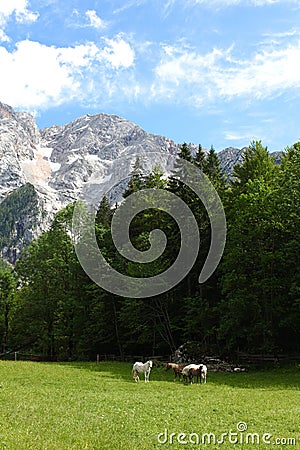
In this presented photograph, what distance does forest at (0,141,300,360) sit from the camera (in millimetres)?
34500

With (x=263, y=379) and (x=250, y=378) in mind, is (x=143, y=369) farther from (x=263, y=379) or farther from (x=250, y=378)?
(x=263, y=379)

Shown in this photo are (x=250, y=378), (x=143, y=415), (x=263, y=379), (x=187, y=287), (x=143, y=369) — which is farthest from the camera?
(x=187, y=287)

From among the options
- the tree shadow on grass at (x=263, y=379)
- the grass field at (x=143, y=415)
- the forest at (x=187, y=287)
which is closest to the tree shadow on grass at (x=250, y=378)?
the tree shadow on grass at (x=263, y=379)

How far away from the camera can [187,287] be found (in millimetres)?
44844

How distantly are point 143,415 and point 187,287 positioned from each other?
101 ft

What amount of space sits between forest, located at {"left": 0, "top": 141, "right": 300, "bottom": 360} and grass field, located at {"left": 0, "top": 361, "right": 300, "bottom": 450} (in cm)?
1165

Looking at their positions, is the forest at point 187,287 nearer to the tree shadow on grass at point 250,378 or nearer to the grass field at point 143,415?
the tree shadow on grass at point 250,378

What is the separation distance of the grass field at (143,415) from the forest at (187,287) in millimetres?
11653

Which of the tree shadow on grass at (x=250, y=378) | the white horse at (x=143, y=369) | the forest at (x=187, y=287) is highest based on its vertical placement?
the forest at (x=187, y=287)

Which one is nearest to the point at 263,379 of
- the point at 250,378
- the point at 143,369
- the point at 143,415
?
the point at 250,378

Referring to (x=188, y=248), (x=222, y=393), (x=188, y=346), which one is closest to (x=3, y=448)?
(x=222, y=393)

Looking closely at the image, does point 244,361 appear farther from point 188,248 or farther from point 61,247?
point 61,247

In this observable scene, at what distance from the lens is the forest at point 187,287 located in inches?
1358

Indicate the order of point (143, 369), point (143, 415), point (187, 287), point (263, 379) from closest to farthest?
point (143, 415), point (143, 369), point (263, 379), point (187, 287)
